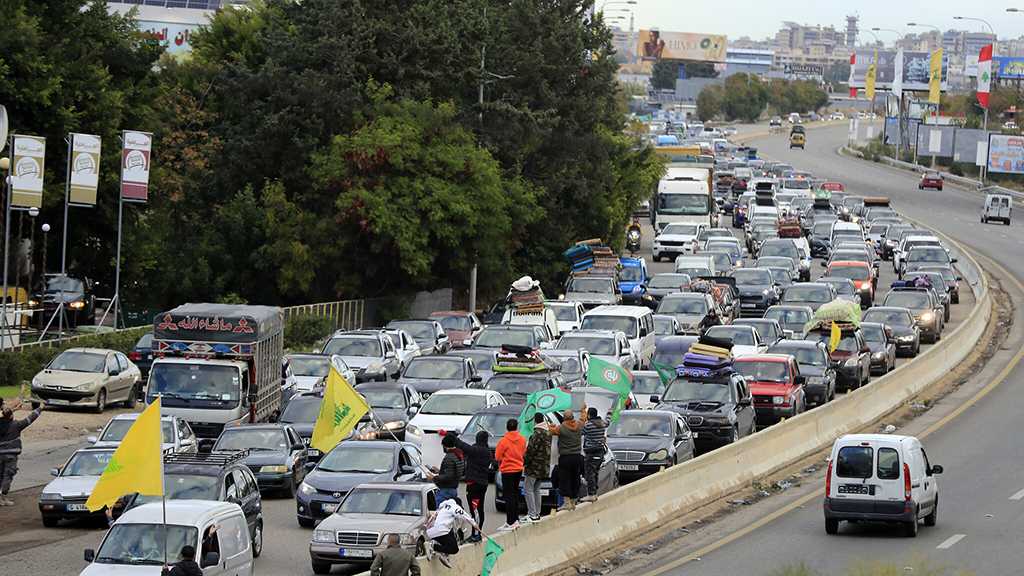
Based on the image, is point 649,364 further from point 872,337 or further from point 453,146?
point 453,146

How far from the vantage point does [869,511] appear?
25.8m

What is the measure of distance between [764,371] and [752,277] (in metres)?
21.0

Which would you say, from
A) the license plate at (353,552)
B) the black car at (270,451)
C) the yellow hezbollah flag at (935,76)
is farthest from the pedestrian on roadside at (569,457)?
the yellow hezbollah flag at (935,76)

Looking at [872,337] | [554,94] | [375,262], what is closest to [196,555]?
[872,337]

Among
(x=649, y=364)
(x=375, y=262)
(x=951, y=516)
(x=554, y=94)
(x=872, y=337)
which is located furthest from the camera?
(x=554, y=94)

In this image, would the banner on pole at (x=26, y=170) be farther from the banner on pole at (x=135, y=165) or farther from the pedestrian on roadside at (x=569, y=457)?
the pedestrian on roadside at (x=569, y=457)

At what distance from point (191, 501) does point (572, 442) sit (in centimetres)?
581

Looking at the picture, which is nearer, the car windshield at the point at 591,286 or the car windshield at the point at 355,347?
the car windshield at the point at 355,347

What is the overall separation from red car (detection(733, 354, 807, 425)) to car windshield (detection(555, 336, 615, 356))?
4.33 meters

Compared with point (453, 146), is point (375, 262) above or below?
below

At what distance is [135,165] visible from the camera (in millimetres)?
48156

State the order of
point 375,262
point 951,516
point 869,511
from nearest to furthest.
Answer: point 869,511 < point 951,516 < point 375,262

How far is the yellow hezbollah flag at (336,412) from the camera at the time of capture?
24.6m

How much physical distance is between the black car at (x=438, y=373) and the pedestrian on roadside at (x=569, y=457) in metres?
11.6
